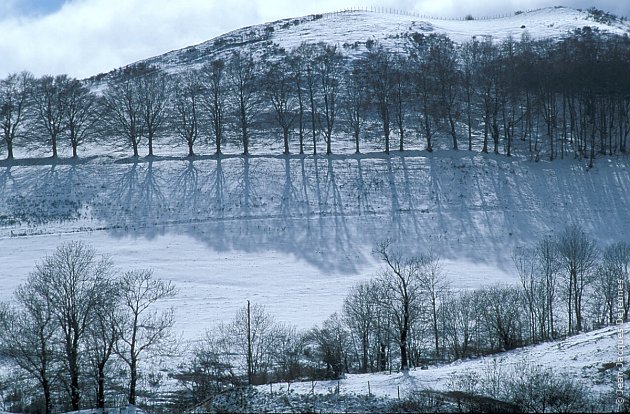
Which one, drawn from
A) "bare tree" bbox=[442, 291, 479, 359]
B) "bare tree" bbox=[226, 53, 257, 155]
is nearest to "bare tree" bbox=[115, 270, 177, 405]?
"bare tree" bbox=[442, 291, 479, 359]

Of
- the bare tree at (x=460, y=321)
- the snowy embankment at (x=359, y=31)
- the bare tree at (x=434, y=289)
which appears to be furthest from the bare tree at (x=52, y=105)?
the bare tree at (x=460, y=321)

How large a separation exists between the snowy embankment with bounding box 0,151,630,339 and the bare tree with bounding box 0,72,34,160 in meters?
5.19

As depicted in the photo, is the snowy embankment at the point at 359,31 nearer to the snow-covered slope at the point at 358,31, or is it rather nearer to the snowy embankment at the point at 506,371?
the snow-covered slope at the point at 358,31

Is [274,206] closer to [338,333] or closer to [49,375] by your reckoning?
[338,333]

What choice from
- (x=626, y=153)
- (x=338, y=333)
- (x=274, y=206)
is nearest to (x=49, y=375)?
(x=338, y=333)

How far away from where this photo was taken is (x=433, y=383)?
2861 centimetres

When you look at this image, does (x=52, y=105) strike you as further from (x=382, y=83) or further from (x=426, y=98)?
(x=426, y=98)

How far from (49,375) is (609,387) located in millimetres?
24251

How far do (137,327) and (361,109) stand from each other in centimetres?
5473

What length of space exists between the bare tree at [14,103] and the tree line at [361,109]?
0.16 meters

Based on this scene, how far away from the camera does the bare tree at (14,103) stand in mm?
72000

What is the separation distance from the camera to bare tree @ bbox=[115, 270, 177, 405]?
1178 inches

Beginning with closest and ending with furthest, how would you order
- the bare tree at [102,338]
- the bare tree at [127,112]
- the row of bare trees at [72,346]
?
1. the bare tree at [102,338]
2. the row of bare trees at [72,346]
3. the bare tree at [127,112]

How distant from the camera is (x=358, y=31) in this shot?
11081cm
